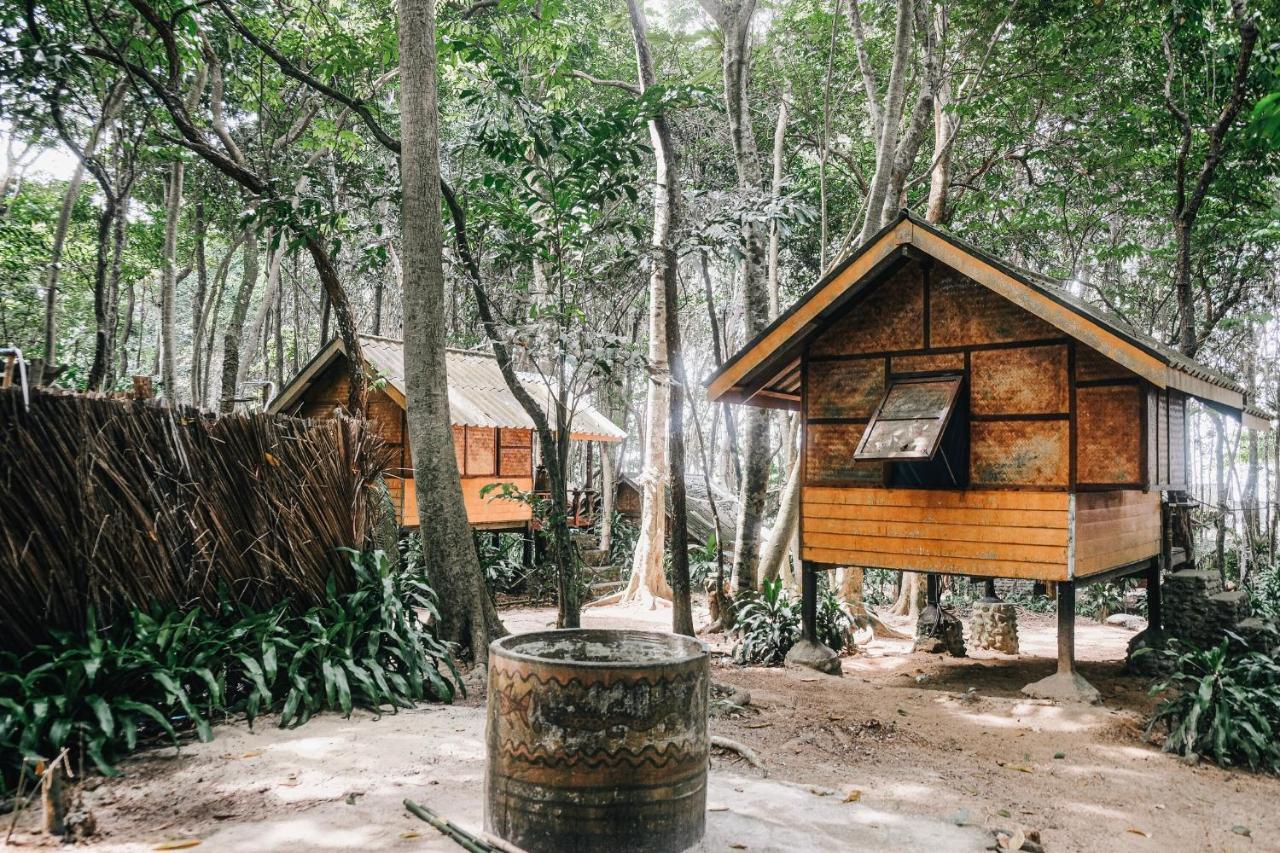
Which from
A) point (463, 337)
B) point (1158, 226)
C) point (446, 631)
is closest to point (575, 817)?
point (446, 631)

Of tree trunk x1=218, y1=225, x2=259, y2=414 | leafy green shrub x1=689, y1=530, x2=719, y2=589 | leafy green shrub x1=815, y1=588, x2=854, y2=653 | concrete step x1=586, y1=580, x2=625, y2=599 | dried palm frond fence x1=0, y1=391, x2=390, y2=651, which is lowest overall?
concrete step x1=586, y1=580, x2=625, y2=599

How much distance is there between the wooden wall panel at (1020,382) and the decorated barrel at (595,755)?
603 centimetres

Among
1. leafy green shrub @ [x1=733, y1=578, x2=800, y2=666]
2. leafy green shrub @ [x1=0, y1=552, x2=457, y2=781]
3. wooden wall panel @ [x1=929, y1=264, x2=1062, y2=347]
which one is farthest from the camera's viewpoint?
leafy green shrub @ [x1=733, y1=578, x2=800, y2=666]

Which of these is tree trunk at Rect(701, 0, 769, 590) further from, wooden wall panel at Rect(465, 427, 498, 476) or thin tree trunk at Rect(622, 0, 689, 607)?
wooden wall panel at Rect(465, 427, 498, 476)

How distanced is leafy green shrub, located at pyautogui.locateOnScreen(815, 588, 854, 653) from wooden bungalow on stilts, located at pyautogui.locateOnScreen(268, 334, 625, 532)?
20.8 ft

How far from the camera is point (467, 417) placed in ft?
49.2

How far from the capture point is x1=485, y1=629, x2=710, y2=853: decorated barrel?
10.5 feet

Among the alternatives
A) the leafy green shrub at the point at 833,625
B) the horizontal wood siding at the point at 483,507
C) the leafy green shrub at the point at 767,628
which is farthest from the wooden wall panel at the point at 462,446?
the leafy green shrub at the point at 833,625

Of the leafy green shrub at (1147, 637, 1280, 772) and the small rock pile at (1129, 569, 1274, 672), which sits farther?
the small rock pile at (1129, 569, 1274, 672)

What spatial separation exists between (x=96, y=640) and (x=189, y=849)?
2.01 m

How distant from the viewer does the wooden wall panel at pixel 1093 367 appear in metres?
7.88

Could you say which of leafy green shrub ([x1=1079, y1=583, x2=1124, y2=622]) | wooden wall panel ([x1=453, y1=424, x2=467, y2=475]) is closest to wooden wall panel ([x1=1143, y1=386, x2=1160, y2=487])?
leafy green shrub ([x1=1079, y1=583, x2=1124, y2=622])

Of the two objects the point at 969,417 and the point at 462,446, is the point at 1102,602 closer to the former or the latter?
the point at 969,417

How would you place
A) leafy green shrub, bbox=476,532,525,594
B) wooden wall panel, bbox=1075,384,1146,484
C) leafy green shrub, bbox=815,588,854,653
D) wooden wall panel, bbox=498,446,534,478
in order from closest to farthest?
1. wooden wall panel, bbox=1075,384,1146,484
2. leafy green shrub, bbox=815,588,854,653
3. leafy green shrub, bbox=476,532,525,594
4. wooden wall panel, bbox=498,446,534,478
